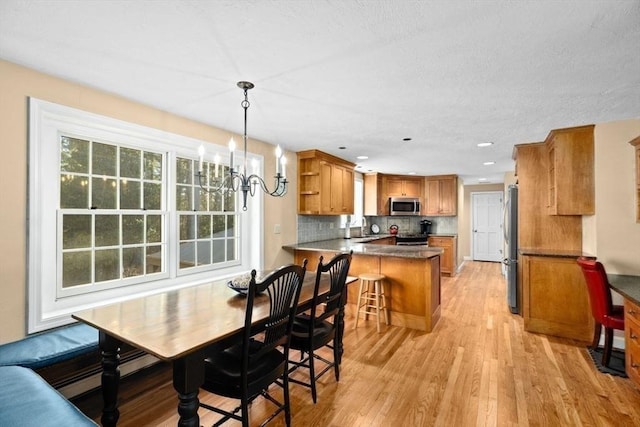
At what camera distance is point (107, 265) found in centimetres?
251

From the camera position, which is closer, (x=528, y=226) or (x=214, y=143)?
(x=214, y=143)

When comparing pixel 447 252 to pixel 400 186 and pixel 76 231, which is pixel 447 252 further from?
pixel 76 231

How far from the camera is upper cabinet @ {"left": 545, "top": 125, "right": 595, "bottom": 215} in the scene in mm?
3139

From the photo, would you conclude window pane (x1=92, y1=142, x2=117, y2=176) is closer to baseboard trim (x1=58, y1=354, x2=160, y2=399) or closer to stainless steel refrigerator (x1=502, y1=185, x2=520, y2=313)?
baseboard trim (x1=58, y1=354, x2=160, y2=399)

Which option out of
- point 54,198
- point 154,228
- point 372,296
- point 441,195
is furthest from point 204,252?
point 441,195

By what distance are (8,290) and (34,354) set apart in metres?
0.47

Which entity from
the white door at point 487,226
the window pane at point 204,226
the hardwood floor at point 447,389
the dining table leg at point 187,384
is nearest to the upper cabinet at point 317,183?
the window pane at point 204,226

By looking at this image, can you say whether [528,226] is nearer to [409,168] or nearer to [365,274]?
[365,274]

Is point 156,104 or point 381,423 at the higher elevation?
point 156,104

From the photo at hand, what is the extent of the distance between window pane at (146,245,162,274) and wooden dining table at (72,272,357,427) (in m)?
0.74

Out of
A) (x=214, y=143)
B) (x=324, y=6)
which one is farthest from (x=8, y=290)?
(x=324, y=6)

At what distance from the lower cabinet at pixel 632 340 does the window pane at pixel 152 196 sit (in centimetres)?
394

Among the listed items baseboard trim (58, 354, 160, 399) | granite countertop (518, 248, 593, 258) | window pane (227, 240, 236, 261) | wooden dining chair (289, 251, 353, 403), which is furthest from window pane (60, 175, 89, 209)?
granite countertop (518, 248, 593, 258)

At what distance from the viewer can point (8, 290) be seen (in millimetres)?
1907
